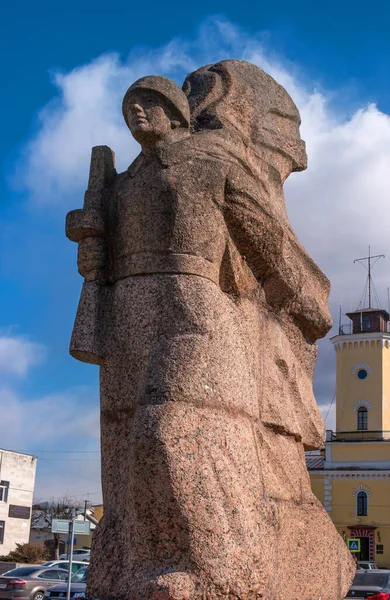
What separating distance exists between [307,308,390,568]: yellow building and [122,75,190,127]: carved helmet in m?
41.2

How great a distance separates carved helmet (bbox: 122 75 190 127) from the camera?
4.96 meters

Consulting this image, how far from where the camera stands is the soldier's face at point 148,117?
4.93 m

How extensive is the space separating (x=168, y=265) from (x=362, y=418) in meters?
47.3

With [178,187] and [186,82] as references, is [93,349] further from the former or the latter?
[186,82]

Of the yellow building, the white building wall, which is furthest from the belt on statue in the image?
the yellow building

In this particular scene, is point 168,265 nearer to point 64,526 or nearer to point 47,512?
point 64,526

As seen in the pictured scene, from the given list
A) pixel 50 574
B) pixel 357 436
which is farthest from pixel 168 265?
pixel 357 436

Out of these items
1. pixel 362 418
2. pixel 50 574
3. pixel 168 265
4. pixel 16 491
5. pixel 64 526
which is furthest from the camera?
pixel 362 418

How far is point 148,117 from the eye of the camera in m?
4.96

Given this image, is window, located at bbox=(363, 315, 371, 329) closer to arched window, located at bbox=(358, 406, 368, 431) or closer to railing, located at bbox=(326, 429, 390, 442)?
arched window, located at bbox=(358, 406, 368, 431)

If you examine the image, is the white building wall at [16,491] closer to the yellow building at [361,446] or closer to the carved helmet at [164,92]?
the yellow building at [361,446]

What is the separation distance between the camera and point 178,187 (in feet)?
15.4

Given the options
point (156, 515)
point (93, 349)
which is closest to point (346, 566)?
point (156, 515)

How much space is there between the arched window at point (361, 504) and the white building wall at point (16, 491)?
1825 cm
